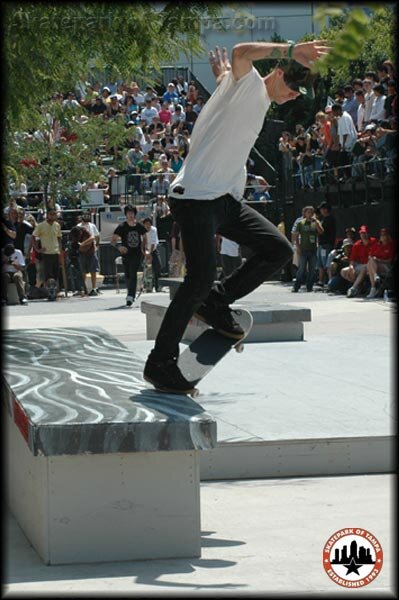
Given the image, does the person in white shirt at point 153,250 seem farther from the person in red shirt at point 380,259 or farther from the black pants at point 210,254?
the black pants at point 210,254

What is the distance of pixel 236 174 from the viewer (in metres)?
6.06

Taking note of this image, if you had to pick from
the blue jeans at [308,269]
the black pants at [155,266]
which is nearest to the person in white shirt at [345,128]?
the blue jeans at [308,269]

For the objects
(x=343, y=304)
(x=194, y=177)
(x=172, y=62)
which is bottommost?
(x=343, y=304)

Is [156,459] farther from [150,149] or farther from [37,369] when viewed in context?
[150,149]

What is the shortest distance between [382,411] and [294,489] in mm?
1678

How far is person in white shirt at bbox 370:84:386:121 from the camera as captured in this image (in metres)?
24.3

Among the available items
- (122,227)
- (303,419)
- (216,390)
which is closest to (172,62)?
(216,390)

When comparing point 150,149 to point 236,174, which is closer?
point 236,174

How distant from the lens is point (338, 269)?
24594 mm

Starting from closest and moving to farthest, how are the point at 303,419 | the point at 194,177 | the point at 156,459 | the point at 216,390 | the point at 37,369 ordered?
the point at 156,459
the point at 194,177
the point at 37,369
the point at 303,419
the point at 216,390

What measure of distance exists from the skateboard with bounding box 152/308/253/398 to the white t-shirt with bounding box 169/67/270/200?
3.65 feet

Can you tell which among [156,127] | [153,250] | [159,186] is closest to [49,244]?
[153,250]

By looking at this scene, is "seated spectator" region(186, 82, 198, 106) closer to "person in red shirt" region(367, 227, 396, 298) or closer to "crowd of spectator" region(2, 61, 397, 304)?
"crowd of spectator" region(2, 61, 397, 304)

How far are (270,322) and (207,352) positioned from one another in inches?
285
